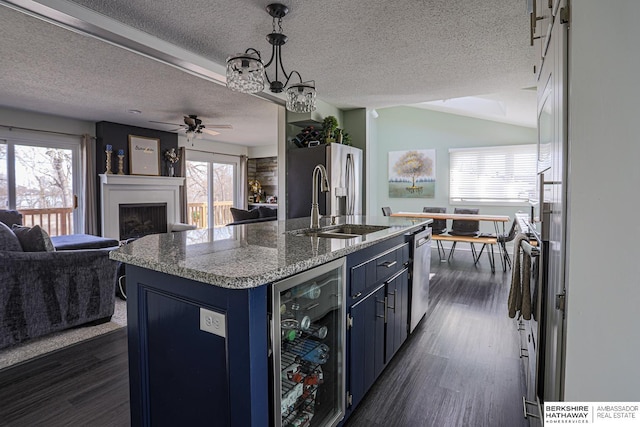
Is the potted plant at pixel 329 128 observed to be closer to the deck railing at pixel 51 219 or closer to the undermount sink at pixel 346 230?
the undermount sink at pixel 346 230

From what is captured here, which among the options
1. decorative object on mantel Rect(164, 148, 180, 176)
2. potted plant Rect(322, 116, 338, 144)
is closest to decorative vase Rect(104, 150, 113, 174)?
decorative object on mantel Rect(164, 148, 180, 176)

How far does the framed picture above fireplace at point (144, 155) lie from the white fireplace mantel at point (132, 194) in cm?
17

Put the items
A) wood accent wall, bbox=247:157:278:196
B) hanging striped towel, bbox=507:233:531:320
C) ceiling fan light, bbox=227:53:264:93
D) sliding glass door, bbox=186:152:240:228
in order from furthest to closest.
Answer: wood accent wall, bbox=247:157:278:196
sliding glass door, bbox=186:152:240:228
ceiling fan light, bbox=227:53:264:93
hanging striped towel, bbox=507:233:531:320

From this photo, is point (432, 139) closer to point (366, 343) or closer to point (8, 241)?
point (366, 343)

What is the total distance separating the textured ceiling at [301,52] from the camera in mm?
2289

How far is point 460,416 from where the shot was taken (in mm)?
1739

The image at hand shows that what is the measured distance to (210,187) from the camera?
7.96 m

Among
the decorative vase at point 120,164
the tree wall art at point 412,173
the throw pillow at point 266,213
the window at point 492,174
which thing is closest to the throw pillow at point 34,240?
the decorative vase at point 120,164

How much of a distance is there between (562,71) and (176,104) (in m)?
4.75

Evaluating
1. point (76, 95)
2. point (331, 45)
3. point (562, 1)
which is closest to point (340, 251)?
point (562, 1)

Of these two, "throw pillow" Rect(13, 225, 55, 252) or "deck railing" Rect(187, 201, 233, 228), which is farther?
"deck railing" Rect(187, 201, 233, 228)

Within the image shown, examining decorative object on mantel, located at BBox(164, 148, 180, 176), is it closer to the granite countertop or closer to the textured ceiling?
the textured ceiling

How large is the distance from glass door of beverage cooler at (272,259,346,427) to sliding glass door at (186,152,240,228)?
6.55m

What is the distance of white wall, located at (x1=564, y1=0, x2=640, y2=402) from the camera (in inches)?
33.1
